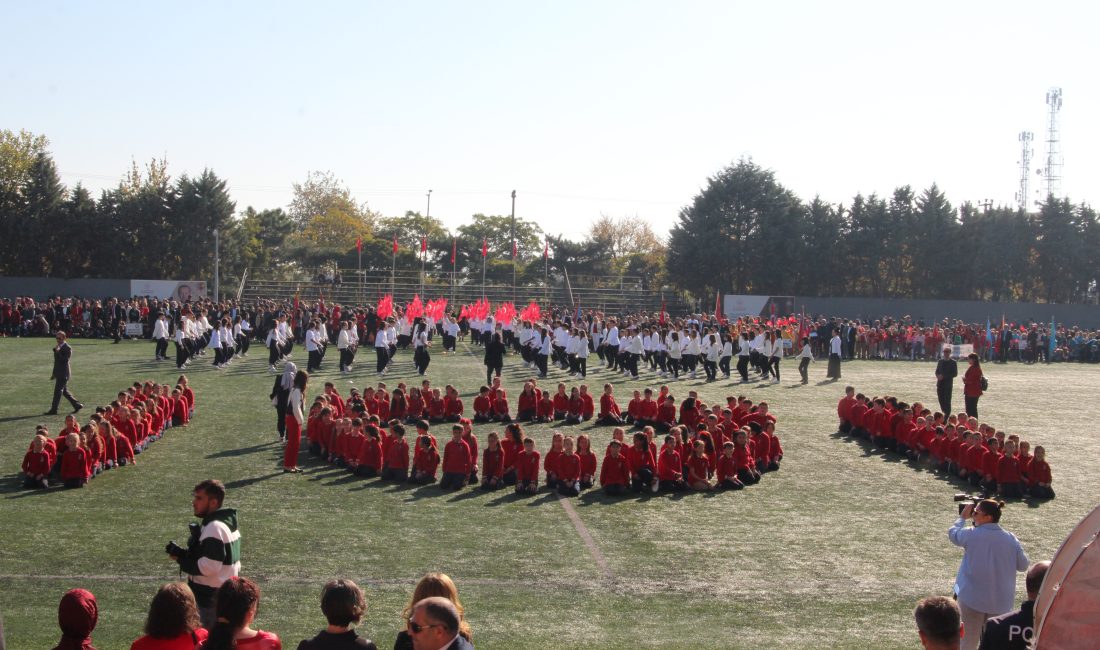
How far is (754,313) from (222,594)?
43325 mm

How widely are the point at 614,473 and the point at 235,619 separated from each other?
9.14 metres

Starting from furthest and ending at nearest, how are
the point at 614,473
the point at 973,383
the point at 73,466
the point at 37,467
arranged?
the point at 973,383, the point at 614,473, the point at 73,466, the point at 37,467

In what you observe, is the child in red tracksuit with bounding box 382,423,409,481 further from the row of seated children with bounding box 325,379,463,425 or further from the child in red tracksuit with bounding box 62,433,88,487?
the row of seated children with bounding box 325,379,463,425

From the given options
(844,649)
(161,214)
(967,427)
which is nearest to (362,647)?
(844,649)

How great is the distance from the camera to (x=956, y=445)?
1473 centimetres

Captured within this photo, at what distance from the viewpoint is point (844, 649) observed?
7.70 m

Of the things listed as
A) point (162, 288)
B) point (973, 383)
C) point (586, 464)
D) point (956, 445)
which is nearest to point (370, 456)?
point (586, 464)

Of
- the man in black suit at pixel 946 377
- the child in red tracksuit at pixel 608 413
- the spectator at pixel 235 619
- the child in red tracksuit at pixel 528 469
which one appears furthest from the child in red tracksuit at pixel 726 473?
the spectator at pixel 235 619

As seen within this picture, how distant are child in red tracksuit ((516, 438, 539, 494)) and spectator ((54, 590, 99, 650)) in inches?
354

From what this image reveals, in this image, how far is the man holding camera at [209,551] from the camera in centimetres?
602

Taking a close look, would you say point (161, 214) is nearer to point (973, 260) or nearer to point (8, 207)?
point (8, 207)

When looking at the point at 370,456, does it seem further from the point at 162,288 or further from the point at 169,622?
the point at 162,288

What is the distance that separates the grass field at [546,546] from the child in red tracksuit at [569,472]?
30 centimetres

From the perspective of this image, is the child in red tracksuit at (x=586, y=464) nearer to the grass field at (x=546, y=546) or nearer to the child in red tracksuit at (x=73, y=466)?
the grass field at (x=546, y=546)
